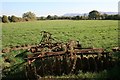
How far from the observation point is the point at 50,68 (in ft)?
27.2

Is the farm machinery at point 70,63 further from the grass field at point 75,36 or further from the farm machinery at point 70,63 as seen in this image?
the grass field at point 75,36

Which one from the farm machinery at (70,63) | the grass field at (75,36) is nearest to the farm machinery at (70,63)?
the farm machinery at (70,63)

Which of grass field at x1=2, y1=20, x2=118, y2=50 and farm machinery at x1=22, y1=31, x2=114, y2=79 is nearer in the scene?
farm machinery at x1=22, y1=31, x2=114, y2=79

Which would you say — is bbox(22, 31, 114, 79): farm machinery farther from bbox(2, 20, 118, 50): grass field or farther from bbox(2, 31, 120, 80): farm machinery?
bbox(2, 20, 118, 50): grass field

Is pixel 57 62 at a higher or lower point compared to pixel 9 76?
higher

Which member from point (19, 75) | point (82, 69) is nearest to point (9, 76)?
point (19, 75)

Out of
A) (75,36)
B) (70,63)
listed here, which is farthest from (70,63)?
(75,36)

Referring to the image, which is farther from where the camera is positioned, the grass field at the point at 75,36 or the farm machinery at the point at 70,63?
the grass field at the point at 75,36

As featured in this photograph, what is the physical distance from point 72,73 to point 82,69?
36 cm

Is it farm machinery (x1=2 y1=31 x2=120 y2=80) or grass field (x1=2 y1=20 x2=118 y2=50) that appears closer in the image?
farm machinery (x1=2 y1=31 x2=120 y2=80)

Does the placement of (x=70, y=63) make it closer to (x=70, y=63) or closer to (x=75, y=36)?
(x=70, y=63)

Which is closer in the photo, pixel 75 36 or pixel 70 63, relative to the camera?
pixel 70 63

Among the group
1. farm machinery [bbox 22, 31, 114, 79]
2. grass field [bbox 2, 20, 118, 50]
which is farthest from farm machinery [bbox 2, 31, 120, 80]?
grass field [bbox 2, 20, 118, 50]

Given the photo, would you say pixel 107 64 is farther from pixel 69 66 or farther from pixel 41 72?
pixel 41 72
